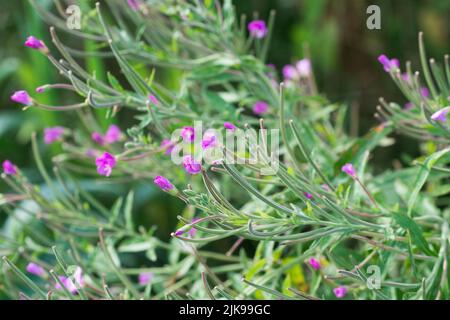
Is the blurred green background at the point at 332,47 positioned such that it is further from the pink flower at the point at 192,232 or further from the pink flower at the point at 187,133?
the pink flower at the point at 187,133

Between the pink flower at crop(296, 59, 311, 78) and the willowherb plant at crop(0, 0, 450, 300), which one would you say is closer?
the willowherb plant at crop(0, 0, 450, 300)

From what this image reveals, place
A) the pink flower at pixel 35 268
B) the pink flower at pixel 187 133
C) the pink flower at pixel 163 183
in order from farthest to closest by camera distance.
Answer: the pink flower at pixel 35 268, the pink flower at pixel 187 133, the pink flower at pixel 163 183

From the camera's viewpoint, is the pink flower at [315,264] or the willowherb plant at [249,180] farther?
the pink flower at [315,264]

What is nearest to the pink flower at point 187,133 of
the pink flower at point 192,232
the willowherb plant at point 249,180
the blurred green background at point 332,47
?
the willowherb plant at point 249,180

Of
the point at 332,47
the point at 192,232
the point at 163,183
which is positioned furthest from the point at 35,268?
the point at 332,47

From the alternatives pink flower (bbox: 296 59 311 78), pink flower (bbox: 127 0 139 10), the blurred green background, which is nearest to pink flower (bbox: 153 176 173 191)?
pink flower (bbox: 127 0 139 10)

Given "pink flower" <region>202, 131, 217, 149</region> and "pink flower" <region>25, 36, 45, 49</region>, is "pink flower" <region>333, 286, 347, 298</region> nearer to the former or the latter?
"pink flower" <region>202, 131, 217, 149</region>
